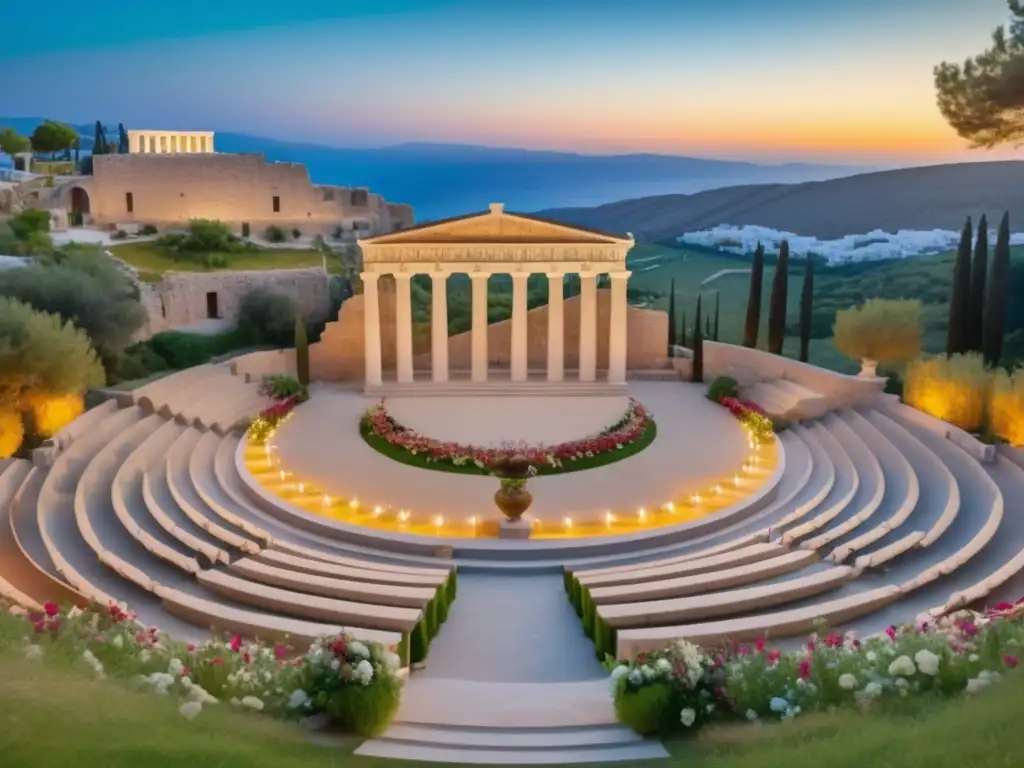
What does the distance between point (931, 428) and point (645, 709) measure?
1919cm

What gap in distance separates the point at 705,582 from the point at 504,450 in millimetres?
9443

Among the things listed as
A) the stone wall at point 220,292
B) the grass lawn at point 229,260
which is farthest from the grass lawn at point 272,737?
the grass lawn at point 229,260

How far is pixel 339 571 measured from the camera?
17672 mm

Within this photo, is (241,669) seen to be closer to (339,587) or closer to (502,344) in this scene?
(339,587)

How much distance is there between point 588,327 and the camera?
3506cm

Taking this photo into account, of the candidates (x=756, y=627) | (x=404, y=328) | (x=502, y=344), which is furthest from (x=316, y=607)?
(x=502, y=344)

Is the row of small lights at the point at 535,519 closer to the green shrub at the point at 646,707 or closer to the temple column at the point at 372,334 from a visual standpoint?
the temple column at the point at 372,334

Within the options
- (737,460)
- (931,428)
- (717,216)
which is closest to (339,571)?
(737,460)

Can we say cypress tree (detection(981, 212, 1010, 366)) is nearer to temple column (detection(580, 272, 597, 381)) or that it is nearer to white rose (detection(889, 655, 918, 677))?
temple column (detection(580, 272, 597, 381))

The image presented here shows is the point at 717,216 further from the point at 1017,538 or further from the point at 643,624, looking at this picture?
the point at 643,624

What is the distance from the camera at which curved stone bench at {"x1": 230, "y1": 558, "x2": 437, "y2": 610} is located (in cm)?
1623

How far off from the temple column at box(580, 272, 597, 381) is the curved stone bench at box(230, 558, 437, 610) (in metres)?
19.0

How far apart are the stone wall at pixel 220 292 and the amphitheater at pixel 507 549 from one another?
9931mm

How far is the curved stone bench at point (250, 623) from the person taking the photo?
13969 mm
